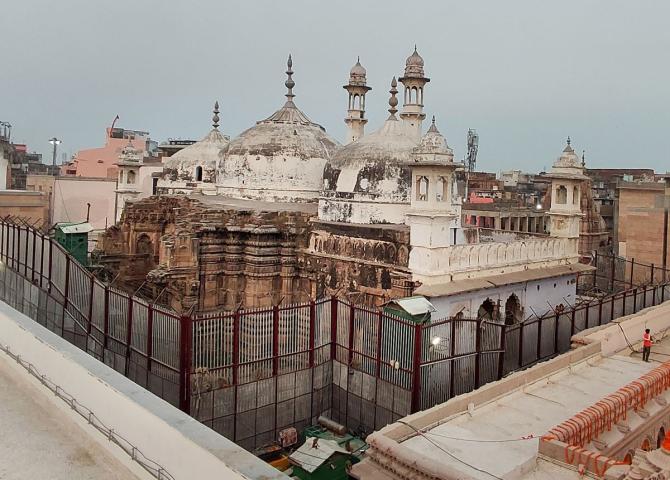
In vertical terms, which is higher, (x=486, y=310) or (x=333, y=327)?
(x=333, y=327)

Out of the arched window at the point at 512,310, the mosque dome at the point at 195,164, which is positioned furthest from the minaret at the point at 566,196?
the mosque dome at the point at 195,164

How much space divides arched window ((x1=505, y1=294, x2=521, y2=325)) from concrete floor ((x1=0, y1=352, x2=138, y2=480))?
11.3 metres

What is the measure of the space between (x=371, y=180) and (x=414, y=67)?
7955 millimetres

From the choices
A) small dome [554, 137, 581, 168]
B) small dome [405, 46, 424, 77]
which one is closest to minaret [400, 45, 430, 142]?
small dome [405, 46, 424, 77]

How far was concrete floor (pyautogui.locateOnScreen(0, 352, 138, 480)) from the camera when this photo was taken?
5.02 m

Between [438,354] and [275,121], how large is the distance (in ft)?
37.9

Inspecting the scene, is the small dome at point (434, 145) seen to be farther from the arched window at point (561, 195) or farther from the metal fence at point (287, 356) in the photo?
the arched window at point (561, 195)

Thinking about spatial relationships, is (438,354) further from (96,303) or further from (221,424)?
(96,303)

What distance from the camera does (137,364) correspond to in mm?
10016

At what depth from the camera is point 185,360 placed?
30.1 feet

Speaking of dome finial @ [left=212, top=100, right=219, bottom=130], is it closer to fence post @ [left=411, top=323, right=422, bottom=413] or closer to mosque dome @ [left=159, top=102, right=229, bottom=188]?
mosque dome @ [left=159, top=102, right=229, bottom=188]

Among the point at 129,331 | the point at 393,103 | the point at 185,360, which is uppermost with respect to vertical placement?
the point at 393,103

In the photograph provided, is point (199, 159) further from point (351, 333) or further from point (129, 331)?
point (351, 333)

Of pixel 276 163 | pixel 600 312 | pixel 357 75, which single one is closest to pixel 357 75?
pixel 357 75
